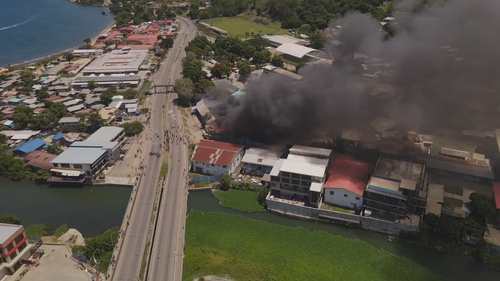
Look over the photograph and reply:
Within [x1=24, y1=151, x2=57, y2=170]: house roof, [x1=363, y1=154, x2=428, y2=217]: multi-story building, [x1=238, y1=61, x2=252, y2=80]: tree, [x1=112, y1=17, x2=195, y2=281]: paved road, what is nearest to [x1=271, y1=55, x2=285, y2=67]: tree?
[x1=238, y1=61, x2=252, y2=80]: tree

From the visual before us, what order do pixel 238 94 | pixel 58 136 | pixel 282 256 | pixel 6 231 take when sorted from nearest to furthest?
pixel 6 231 < pixel 282 256 < pixel 58 136 < pixel 238 94

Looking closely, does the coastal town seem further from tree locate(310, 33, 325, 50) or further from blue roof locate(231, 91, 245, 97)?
tree locate(310, 33, 325, 50)

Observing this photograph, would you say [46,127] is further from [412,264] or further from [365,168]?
[412,264]

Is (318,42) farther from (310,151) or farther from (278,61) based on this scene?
(310,151)

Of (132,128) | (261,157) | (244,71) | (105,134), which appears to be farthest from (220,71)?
(261,157)

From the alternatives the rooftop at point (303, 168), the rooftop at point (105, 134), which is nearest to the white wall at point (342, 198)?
the rooftop at point (303, 168)
